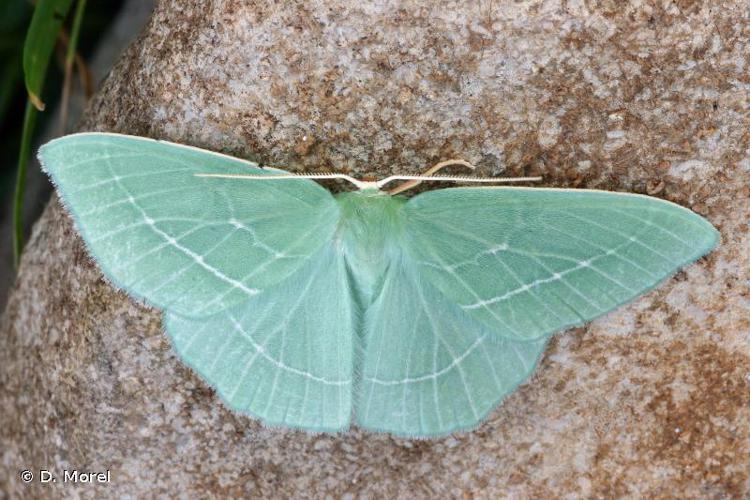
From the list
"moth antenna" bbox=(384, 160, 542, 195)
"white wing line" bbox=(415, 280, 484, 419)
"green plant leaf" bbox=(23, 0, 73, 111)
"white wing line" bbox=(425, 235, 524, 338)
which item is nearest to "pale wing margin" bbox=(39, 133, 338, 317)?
"moth antenna" bbox=(384, 160, 542, 195)

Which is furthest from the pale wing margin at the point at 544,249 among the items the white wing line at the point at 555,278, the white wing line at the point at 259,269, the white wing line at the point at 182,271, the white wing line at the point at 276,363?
the white wing line at the point at 182,271

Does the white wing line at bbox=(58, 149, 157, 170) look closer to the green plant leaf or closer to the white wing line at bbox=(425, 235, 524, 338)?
the green plant leaf

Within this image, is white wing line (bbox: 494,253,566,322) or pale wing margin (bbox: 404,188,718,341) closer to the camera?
pale wing margin (bbox: 404,188,718,341)

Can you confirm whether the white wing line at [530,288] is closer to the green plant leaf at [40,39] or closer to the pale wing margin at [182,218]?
the pale wing margin at [182,218]

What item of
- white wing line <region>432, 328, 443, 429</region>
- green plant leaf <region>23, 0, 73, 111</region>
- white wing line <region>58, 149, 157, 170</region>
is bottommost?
white wing line <region>432, 328, 443, 429</region>

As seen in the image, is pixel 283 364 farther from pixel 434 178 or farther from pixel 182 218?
pixel 434 178

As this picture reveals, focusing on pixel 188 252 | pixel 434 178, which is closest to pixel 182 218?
pixel 188 252
